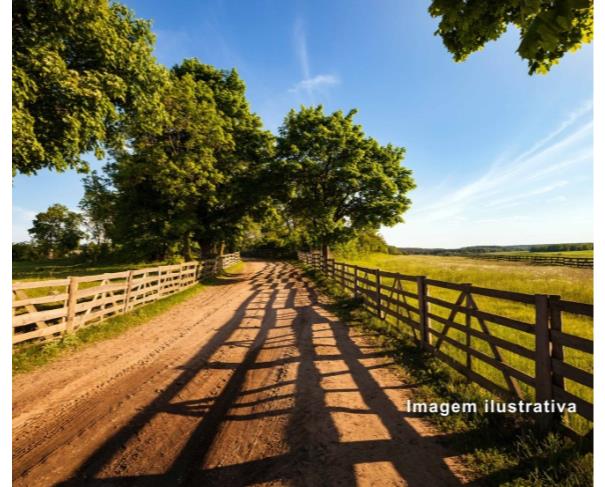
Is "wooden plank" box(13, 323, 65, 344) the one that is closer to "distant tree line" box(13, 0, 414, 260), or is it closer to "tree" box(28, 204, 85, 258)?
"distant tree line" box(13, 0, 414, 260)

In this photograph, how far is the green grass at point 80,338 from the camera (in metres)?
6.36

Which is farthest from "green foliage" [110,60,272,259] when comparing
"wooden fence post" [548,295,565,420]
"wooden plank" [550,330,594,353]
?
"wooden plank" [550,330,594,353]

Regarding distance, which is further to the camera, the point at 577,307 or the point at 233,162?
the point at 233,162

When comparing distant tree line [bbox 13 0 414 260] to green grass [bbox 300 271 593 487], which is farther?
distant tree line [bbox 13 0 414 260]

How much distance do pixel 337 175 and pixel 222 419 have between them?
19662 mm

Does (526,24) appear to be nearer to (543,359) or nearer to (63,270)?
(543,359)

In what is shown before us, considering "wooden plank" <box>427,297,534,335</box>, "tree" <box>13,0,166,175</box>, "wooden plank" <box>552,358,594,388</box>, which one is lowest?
"wooden plank" <box>552,358,594,388</box>

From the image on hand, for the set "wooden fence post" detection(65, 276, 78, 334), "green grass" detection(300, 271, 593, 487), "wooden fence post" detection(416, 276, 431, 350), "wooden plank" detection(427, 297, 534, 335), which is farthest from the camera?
"wooden fence post" detection(65, 276, 78, 334)

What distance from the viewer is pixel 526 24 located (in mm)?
4367

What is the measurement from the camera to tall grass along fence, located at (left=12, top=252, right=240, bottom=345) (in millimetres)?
7126

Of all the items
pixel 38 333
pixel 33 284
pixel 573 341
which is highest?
pixel 33 284

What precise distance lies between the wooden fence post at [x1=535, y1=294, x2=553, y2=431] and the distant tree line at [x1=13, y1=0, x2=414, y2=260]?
510 inches

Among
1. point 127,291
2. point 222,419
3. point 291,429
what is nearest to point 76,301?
point 127,291

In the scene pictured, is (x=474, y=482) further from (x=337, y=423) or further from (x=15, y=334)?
(x=15, y=334)
